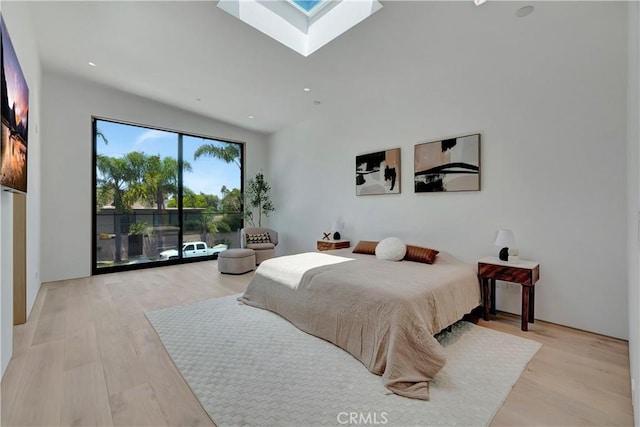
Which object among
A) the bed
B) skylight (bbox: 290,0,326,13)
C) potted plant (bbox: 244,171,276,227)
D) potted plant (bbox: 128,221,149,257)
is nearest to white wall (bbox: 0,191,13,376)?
the bed

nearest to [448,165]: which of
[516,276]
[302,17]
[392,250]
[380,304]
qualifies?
[392,250]

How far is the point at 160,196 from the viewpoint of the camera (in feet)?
17.4

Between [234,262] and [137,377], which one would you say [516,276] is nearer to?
[137,377]

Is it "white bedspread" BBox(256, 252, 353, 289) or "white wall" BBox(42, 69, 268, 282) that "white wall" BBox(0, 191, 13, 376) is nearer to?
"white bedspread" BBox(256, 252, 353, 289)

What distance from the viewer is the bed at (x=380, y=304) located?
71.9 inches

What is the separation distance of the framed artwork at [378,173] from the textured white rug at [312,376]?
208cm

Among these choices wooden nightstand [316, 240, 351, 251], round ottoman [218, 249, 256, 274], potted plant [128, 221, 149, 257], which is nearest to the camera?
wooden nightstand [316, 240, 351, 251]

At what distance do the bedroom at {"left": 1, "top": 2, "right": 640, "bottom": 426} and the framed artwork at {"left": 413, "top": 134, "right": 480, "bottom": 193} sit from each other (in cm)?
11

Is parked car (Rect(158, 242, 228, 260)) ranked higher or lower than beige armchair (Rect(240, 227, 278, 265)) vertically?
lower

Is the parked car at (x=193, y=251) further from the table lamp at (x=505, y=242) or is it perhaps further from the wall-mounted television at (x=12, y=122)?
the table lamp at (x=505, y=242)

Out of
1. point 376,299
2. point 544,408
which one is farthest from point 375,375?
point 544,408

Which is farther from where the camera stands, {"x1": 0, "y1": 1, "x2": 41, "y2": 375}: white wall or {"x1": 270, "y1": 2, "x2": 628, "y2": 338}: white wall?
{"x1": 270, "y1": 2, "x2": 628, "y2": 338}: white wall

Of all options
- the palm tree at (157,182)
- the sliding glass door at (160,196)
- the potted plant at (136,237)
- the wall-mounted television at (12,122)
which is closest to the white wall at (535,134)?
the wall-mounted television at (12,122)

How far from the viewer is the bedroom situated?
96.8 inches
